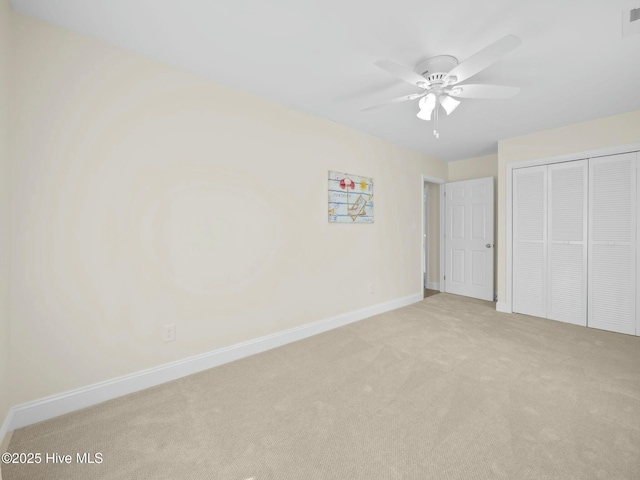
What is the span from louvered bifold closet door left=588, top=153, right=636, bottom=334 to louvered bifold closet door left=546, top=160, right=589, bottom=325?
0.22 feet

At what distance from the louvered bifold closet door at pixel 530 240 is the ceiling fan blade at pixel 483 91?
7.16ft

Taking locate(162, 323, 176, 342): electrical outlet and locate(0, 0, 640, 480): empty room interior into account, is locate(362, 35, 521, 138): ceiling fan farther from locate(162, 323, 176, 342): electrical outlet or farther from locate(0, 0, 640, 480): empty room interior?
locate(162, 323, 176, 342): electrical outlet

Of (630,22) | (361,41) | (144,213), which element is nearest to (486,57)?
(361,41)

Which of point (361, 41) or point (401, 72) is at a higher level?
point (361, 41)

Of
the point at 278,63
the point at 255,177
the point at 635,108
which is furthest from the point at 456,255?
the point at 278,63

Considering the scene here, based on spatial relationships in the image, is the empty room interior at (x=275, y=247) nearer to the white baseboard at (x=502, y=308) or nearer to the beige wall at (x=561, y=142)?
the beige wall at (x=561, y=142)

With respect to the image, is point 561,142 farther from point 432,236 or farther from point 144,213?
point 144,213

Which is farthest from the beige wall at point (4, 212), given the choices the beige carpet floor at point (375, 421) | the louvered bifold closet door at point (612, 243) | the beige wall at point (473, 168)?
the beige wall at point (473, 168)

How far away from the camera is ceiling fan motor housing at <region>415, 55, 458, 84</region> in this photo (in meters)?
1.89

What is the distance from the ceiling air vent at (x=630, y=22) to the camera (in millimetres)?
1536

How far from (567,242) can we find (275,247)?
347cm

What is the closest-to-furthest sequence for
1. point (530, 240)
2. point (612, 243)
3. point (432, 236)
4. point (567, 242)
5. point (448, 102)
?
point (448, 102), point (612, 243), point (567, 242), point (530, 240), point (432, 236)

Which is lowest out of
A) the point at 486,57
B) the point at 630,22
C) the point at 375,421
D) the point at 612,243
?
the point at 375,421

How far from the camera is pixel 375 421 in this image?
5.32ft
